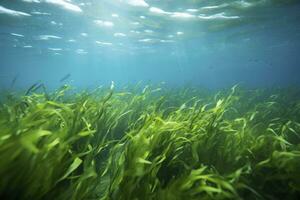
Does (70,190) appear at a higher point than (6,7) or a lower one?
lower

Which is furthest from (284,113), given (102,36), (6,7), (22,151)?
(102,36)

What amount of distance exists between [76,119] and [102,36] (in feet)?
79.1

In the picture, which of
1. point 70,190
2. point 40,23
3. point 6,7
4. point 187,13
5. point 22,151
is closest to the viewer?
point 22,151

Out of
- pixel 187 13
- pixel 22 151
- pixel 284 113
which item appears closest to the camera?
pixel 22 151

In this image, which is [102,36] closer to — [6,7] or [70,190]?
[6,7]

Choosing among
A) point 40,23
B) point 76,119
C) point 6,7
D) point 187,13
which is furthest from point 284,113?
point 40,23

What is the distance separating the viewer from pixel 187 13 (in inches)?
719

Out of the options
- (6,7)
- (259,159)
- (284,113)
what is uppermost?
(6,7)

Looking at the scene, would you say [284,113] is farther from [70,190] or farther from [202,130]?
[70,190]

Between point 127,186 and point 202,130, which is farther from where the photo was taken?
point 202,130

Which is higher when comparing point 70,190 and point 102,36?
A: point 102,36

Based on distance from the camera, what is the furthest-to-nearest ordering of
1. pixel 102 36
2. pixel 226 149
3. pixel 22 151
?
pixel 102 36
pixel 226 149
pixel 22 151

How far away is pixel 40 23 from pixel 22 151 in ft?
67.8

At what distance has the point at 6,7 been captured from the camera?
1590cm
